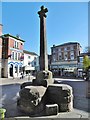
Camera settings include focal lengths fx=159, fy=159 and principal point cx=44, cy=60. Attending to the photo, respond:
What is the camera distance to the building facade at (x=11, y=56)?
3581cm

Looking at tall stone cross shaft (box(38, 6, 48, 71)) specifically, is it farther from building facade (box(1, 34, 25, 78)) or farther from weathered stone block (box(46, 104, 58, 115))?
building facade (box(1, 34, 25, 78))

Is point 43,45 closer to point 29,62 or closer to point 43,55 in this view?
point 43,55

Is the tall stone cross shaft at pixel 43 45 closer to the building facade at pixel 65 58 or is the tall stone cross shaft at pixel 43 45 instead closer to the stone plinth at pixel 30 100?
the stone plinth at pixel 30 100

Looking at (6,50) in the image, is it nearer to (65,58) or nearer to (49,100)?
(65,58)

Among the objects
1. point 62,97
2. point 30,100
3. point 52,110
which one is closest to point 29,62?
point 62,97

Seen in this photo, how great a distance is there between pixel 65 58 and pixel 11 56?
20.2m

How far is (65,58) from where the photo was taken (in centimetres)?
5125

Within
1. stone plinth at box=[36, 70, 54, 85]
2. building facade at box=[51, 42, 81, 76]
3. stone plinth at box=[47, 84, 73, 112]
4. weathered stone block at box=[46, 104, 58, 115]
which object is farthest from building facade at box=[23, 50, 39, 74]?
weathered stone block at box=[46, 104, 58, 115]

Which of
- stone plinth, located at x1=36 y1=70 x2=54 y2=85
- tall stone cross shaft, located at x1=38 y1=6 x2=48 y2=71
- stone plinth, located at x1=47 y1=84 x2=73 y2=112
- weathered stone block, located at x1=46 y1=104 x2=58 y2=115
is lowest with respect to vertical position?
weathered stone block, located at x1=46 y1=104 x2=58 y2=115

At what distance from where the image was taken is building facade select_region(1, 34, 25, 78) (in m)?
35.8

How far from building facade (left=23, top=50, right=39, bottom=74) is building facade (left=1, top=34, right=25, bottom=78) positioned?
17.0ft

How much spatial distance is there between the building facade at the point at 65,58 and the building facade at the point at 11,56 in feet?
49.9

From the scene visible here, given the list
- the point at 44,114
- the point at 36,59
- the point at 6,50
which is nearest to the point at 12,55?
the point at 6,50

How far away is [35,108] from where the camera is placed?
712 centimetres
